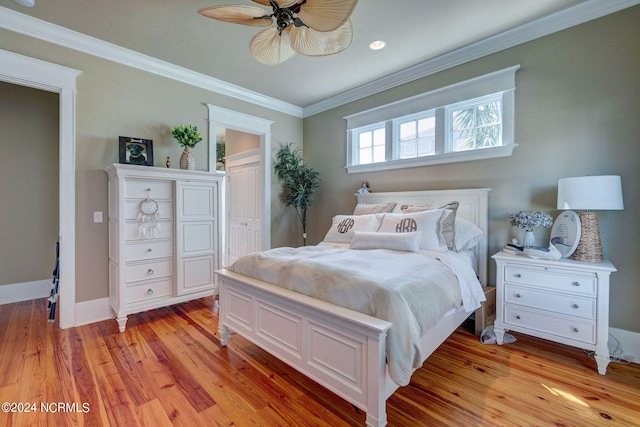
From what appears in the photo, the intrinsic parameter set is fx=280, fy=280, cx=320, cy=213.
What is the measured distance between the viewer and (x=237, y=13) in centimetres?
177

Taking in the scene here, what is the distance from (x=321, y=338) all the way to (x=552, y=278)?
1.84m

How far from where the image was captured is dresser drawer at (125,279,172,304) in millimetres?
2743

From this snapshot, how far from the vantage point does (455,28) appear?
2.58 metres

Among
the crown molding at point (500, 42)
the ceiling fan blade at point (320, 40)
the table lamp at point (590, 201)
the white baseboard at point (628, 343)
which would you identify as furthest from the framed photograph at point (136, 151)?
the white baseboard at point (628, 343)

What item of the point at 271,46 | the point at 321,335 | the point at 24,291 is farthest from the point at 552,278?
the point at 24,291

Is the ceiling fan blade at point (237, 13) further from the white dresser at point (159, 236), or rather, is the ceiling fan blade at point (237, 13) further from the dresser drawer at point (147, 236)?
the dresser drawer at point (147, 236)

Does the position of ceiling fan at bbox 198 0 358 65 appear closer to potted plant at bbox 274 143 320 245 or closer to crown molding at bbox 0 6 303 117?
crown molding at bbox 0 6 303 117

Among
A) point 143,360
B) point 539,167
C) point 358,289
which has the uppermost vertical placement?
point 539,167

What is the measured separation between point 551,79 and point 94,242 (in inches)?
183

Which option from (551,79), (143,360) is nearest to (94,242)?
(143,360)

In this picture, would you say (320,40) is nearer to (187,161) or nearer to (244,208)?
(187,161)

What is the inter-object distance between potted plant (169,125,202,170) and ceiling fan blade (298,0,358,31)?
2061mm

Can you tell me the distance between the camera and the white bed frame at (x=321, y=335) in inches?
54.1

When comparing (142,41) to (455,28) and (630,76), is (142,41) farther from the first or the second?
(630,76)
